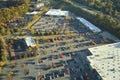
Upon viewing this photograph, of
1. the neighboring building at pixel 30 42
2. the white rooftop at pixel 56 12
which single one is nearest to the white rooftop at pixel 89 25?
the white rooftop at pixel 56 12

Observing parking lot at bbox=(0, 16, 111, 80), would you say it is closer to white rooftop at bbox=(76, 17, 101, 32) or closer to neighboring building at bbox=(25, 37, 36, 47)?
white rooftop at bbox=(76, 17, 101, 32)

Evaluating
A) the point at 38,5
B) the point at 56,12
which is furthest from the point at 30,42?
the point at 38,5

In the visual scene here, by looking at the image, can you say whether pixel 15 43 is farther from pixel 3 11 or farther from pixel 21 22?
pixel 3 11

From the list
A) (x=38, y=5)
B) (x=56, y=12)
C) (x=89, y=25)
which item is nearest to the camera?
(x=89, y=25)

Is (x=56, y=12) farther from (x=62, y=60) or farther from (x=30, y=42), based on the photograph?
(x=62, y=60)

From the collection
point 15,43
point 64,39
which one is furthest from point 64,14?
point 15,43

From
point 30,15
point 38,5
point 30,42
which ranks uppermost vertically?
point 38,5

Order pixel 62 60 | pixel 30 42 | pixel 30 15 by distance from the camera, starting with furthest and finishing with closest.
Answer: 1. pixel 30 15
2. pixel 30 42
3. pixel 62 60

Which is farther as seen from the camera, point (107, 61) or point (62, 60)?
point (62, 60)
